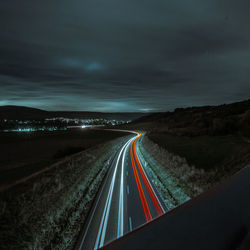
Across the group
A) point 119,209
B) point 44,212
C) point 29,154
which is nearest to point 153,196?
point 119,209

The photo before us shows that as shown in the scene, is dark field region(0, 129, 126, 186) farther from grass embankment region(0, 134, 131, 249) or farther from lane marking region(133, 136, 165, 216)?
lane marking region(133, 136, 165, 216)

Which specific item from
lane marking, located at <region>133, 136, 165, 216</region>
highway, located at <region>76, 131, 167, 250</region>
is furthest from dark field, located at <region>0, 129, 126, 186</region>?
lane marking, located at <region>133, 136, 165, 216</region>

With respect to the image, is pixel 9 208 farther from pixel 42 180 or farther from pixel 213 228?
pixel 213 228

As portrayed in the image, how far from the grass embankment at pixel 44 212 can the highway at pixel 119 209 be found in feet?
2.60

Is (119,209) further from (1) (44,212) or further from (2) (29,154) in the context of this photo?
(2) (29,154)

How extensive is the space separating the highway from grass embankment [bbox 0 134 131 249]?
79 cm

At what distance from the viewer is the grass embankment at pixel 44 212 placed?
760 cm

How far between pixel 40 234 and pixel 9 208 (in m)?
3.10

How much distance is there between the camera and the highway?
922 centimetres

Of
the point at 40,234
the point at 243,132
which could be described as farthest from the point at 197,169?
the point at 243,132

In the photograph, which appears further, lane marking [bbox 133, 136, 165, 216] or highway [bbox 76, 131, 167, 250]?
lane marking [bbox 133, 136, 165, 216]

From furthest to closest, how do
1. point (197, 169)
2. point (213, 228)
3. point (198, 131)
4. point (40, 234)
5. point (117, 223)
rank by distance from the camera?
1. point (198, 131)
2. point (197, 169)
3. point (117, 223)
4. point (40, 234)
5. point (213, 228)

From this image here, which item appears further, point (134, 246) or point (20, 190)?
point (20, 190)

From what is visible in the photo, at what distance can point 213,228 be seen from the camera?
40.1 inches
